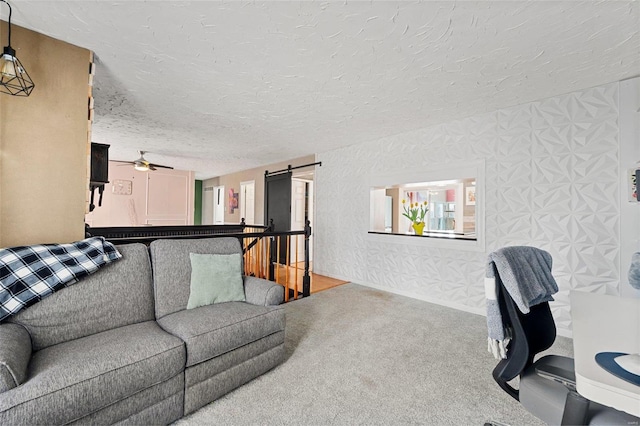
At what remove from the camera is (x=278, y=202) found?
625cm

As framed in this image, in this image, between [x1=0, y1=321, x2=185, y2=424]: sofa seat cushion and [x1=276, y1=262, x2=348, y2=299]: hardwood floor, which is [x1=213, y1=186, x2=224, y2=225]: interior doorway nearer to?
[x1=276, y1=262, x2=348, y2=299]: hardwood floor

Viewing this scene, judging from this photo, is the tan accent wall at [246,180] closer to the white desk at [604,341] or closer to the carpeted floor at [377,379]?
the carpeted floor at [377,379]

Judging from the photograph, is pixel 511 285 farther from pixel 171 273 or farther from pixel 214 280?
pixel 171 273

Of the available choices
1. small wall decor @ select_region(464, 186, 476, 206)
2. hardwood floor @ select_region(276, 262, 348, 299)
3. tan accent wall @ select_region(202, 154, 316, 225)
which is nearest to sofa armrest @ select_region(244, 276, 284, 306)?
hardwood floor @ select_region(276, 262, 348, 299)

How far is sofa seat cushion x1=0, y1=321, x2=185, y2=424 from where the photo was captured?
1.10 m

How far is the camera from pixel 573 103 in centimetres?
263

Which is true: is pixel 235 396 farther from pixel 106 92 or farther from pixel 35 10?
pixel 106 92

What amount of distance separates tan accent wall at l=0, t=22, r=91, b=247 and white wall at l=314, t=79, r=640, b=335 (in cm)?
356

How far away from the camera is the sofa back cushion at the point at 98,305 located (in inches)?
60.0

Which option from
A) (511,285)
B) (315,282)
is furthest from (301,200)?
(511,285)

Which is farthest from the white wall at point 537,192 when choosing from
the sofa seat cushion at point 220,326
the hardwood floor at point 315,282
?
the sofa seat cushion at point 220,326

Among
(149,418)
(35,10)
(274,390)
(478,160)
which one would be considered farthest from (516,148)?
(35,10)

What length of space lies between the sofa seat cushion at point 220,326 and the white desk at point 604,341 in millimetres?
1665

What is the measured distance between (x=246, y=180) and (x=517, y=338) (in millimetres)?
7057
